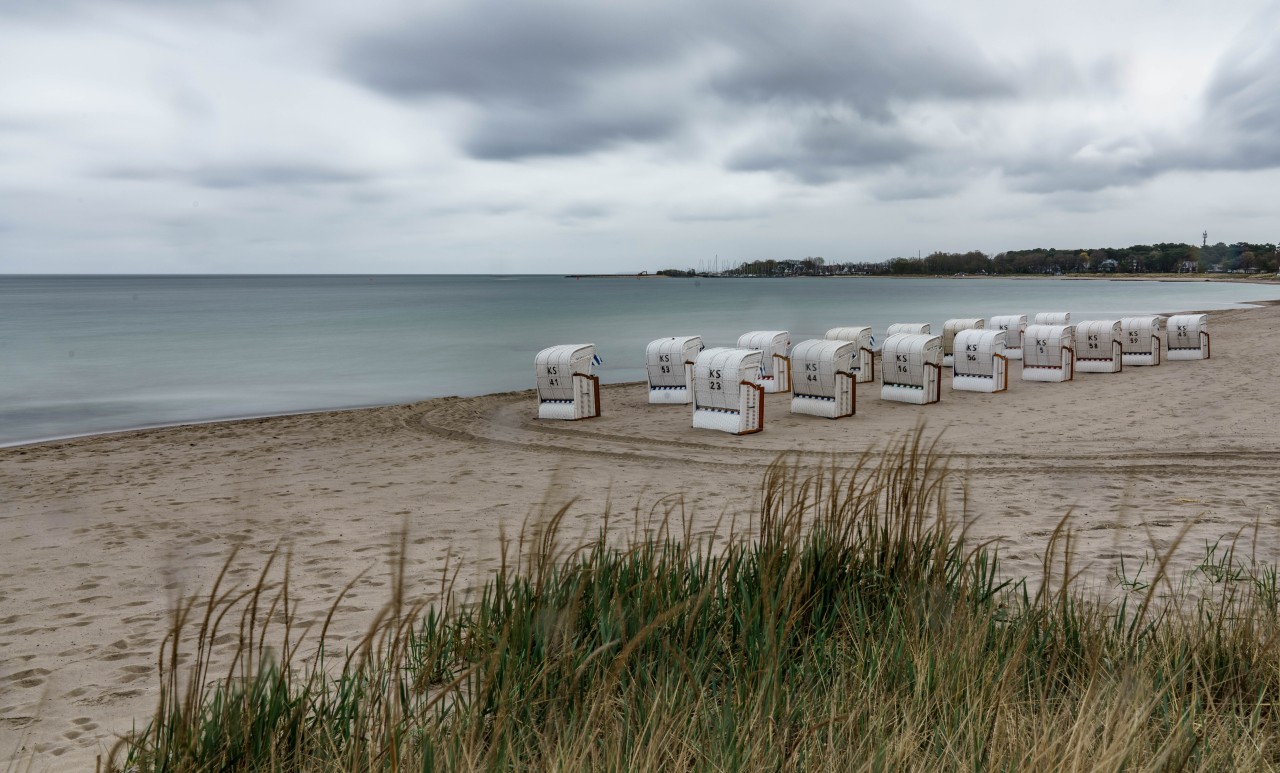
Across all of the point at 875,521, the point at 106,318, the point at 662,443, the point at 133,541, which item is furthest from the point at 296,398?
the point at 106,318

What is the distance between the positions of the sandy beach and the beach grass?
372 millimetres

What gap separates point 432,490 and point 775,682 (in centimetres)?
729

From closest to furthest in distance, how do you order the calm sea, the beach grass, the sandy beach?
the beach grass, the sandy beach, the calm sea

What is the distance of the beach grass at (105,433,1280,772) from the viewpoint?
2199mm

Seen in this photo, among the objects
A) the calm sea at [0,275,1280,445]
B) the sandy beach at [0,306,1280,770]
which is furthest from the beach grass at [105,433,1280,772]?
the calm sea at [0,275,1280,445]

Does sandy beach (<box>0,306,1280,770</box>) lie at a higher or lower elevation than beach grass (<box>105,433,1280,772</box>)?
lower

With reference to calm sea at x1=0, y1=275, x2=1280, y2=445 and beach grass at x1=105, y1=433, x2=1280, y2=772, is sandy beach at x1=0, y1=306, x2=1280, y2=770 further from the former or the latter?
calm sea at x1=0, y1=275, x2=1280, y2=445

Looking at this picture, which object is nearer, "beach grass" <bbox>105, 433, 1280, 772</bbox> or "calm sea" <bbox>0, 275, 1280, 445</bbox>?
"beach grass" <bbox>105, 433, 1280, 772</bbox>

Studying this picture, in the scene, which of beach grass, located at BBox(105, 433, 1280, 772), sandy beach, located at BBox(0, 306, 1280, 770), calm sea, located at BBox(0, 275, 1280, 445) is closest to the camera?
beach grass, located at BBox(105, 433, 1280, 772)

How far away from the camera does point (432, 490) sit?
30.1 feet

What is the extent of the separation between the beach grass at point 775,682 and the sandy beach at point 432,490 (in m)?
0.37

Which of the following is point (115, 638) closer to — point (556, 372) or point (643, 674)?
point (643, 674)

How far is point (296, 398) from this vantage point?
72.1ft

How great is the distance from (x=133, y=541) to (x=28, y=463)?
6.53m
